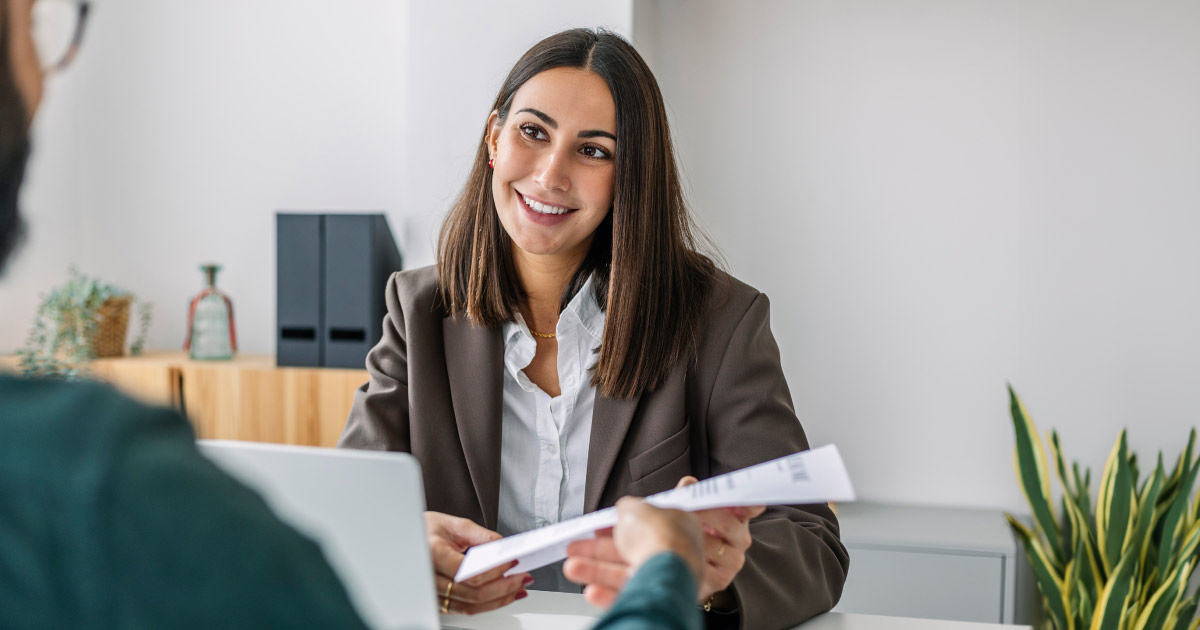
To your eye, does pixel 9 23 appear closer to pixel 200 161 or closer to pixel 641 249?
pixel 641 249

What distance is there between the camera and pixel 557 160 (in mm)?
1569

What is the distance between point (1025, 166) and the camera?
285 cm

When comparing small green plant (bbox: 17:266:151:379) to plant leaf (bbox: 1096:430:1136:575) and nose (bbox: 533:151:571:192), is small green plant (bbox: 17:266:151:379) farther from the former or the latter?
plant leaf (bbox: 1096:430:1136:575)

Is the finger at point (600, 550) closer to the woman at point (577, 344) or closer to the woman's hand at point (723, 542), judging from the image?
the woman's hand at point (723, 542)

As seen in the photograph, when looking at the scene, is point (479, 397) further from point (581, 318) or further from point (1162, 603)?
point (1162, 603)

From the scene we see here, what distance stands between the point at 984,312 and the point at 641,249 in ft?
5.66

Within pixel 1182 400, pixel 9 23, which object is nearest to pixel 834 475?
pixel 9 23

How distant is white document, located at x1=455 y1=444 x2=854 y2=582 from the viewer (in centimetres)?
75

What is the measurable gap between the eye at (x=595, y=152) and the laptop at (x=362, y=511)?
3.16ft

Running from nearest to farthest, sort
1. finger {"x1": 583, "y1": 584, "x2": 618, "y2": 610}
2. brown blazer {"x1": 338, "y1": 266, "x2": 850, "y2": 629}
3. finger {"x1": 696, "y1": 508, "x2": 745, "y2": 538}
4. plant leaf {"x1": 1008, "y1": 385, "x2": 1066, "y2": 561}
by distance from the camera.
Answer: finger {"x1": 583, "y1": 584, "x2": 618, "y2": 610} < finger {"x1": 696, "y1": 508, "x2": 745, "y2": 538} < brown blazer {"x1": 338, "y1": 266, "x2": 850, "y2": 629} < plant leaf {"x1": 1008, "y1": 385, "x2": 1066, "y2": 561}

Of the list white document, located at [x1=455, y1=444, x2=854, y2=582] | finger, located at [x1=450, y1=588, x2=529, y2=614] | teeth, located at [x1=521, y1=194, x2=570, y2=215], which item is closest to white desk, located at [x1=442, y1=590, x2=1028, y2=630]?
finger, located at [x1=450, y1=588, x2=529, y2=614]

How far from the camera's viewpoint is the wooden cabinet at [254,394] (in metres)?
2.81

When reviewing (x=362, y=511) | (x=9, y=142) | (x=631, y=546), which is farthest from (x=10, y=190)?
(x=631, y=546)

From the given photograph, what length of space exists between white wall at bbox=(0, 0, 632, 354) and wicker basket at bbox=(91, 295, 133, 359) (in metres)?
0.28
